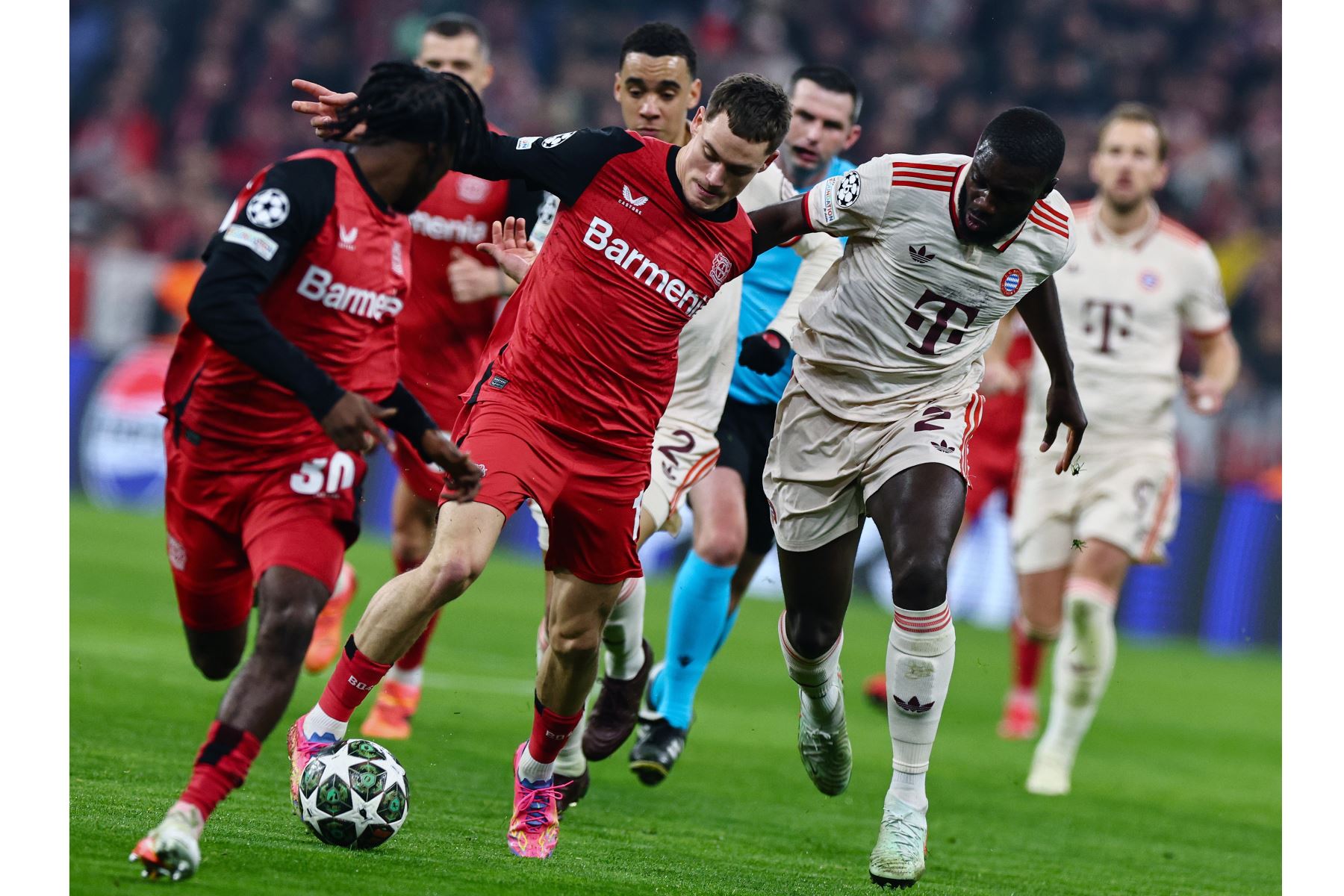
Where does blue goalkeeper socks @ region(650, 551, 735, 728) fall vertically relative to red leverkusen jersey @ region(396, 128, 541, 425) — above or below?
below

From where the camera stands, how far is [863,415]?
564cm

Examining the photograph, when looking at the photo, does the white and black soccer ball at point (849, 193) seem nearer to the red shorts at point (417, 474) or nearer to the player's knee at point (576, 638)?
the player's knee at point (576, 638)

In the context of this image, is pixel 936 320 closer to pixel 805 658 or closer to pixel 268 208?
pixel 805 658

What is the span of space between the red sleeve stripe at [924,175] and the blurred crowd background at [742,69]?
13.7 m

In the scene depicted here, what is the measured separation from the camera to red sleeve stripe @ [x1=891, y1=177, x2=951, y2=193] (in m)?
5.43

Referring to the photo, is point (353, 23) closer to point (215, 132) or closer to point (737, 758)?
point (215, 132)

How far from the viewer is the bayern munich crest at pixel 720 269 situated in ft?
17.4

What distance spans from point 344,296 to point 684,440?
1958 millimetres

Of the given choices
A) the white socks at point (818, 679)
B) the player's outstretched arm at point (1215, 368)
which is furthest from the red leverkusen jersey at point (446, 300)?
the player's outstretched arm at point (1215, 368)

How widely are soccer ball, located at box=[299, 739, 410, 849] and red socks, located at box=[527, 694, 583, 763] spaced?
0.60 metres

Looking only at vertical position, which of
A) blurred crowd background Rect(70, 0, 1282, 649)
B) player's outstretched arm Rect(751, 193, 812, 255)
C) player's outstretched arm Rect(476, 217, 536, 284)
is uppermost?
blurred crowd background Rect(70, 0, 1282, 649)

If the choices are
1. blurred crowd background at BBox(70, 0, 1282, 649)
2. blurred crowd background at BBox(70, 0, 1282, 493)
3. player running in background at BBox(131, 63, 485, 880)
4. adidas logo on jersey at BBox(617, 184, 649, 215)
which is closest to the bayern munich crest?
adidas logo on jersey at BBox(617, 184, 649, 215)

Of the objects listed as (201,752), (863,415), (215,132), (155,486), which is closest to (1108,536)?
(863,415)

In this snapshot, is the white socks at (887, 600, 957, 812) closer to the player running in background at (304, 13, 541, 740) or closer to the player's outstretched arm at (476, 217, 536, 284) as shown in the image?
the player's outstretched arm at (476, 217, 536, 284)
